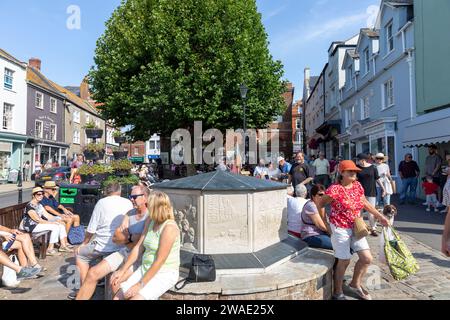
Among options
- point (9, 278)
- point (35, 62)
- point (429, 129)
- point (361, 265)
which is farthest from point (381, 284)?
point (35, 62)

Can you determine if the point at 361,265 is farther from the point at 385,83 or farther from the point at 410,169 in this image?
the point at 385,83

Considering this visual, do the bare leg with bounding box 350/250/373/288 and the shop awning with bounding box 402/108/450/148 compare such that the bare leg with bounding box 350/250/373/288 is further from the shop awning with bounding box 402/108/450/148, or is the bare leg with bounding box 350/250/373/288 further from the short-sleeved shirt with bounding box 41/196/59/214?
the shop awning with bounding box 402/108/450/148

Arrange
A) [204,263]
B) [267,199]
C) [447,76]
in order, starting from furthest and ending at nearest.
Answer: [447,76]
[267,199]
[204,263]

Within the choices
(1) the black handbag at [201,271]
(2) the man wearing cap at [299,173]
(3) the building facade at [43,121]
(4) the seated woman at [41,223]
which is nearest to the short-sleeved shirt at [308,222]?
(1) the black handbag at [201,271]

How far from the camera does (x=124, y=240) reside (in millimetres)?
3906

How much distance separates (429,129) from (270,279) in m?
10.4

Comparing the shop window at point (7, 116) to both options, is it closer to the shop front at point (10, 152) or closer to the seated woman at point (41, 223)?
the shop front at point (10, 152)

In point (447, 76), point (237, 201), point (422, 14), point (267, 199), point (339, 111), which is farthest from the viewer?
point (339, 111)

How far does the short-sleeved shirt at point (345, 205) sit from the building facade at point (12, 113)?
25.5 meters

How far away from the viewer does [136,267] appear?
11.9ft

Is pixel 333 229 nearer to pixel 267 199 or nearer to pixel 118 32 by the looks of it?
pixel 267 199

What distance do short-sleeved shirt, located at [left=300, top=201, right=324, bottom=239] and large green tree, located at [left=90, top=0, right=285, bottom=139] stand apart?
1107cm
